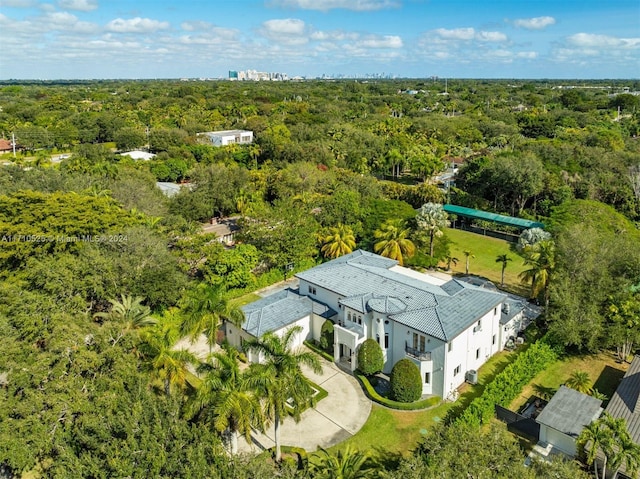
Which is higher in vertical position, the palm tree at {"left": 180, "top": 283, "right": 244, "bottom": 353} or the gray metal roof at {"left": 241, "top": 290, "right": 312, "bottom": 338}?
the palm tree at {"left": 180, "top": 283, "right": 244, "bottom": 353}

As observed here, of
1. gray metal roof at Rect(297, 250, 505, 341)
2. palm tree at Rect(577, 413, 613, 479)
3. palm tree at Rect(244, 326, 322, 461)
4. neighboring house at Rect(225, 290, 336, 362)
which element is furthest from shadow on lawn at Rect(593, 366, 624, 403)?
palm tree at Rect(244, 326, 322, 461)

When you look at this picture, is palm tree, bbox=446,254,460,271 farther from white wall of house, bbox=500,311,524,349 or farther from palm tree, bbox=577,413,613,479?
palm tree, bbox=577,413,613,479

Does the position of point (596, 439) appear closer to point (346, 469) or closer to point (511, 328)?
point (346, 469)

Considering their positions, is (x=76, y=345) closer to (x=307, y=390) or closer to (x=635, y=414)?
(x=307, y=390)

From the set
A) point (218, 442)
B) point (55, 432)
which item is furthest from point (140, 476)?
point (55, 432)

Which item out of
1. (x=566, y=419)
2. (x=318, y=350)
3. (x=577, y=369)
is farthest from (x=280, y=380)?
(x=577, y=369)
